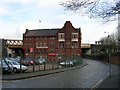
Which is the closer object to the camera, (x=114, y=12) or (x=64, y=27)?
(x=114, y=12)

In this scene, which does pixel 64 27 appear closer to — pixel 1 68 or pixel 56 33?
pixel 56 33

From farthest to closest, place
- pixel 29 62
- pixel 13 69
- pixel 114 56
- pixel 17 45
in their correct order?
pixel 17 45
pixel 114 56
pixel 29 62
pixel 13 69

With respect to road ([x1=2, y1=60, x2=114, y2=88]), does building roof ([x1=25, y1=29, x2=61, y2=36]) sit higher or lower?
higher

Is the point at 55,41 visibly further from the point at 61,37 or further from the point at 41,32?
the point at 41,32

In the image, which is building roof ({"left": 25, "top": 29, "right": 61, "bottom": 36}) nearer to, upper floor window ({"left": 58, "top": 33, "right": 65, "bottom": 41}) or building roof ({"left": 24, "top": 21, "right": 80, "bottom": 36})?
building roof ({"left": 24, "top": 21, "right": 80, "bottom": 36})

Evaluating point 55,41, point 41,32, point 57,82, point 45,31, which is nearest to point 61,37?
point 55,41

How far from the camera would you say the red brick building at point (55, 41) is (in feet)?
413

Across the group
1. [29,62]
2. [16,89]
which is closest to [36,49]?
[29,62]

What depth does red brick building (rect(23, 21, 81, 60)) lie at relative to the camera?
125938 mm

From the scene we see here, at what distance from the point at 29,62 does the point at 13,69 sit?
21660 millimetres

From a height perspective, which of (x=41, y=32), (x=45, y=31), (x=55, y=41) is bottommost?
(x=55, y=41)

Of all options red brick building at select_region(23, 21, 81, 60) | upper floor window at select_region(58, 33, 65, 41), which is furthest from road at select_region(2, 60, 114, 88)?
upper floor window at select_region(58, 33, 65, 41)

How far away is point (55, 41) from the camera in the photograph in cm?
12875

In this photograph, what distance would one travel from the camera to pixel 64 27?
128m
